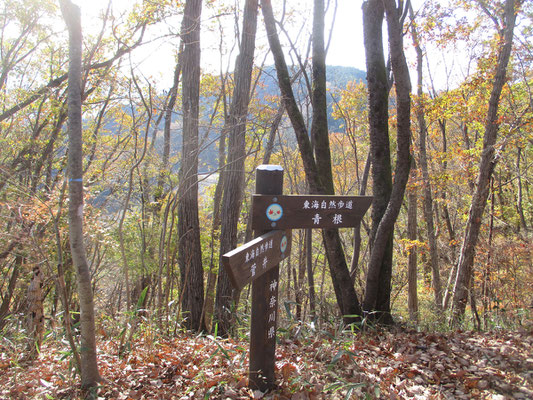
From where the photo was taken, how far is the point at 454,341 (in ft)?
12.8

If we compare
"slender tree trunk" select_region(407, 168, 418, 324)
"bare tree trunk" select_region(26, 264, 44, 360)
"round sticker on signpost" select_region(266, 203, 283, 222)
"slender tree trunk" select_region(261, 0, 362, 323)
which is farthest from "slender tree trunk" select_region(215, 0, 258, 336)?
"slender tree trunk" select_region(407, 168, 418, 324)

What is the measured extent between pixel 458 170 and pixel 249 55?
27.6 feet

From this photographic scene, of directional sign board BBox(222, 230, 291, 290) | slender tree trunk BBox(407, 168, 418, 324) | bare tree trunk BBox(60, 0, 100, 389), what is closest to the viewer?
directional sign board BBox(222, 230, 291, 290)

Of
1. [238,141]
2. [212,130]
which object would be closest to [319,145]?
[238,141]

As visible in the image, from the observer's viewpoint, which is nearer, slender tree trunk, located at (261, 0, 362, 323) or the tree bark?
the tree bark

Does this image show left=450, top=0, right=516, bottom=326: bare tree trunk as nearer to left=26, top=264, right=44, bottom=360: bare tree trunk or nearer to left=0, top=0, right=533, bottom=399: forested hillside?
left=0, top=0, right=533, bottom=399: forested hillside

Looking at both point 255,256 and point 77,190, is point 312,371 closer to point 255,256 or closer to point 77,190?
point 255,256

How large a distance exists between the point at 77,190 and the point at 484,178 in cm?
797

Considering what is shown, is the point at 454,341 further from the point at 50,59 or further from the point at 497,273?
the point at 50,59

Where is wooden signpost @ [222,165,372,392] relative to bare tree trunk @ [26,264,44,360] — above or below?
above

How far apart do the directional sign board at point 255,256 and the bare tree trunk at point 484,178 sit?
5.64 meters

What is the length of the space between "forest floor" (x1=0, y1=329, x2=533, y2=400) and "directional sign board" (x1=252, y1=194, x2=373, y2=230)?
110 cm

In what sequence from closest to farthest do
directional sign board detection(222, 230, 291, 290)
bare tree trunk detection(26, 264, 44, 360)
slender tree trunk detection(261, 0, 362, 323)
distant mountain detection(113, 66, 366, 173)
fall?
directional sign board detection(222, 230, 291, 290) < bare tree trunk detection(26, 264, 44, 360) < slender tree trunk detection(261, 0, 362, 323) < distant mountain detection(113, 66, 366, 173)

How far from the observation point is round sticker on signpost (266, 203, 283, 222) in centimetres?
254
